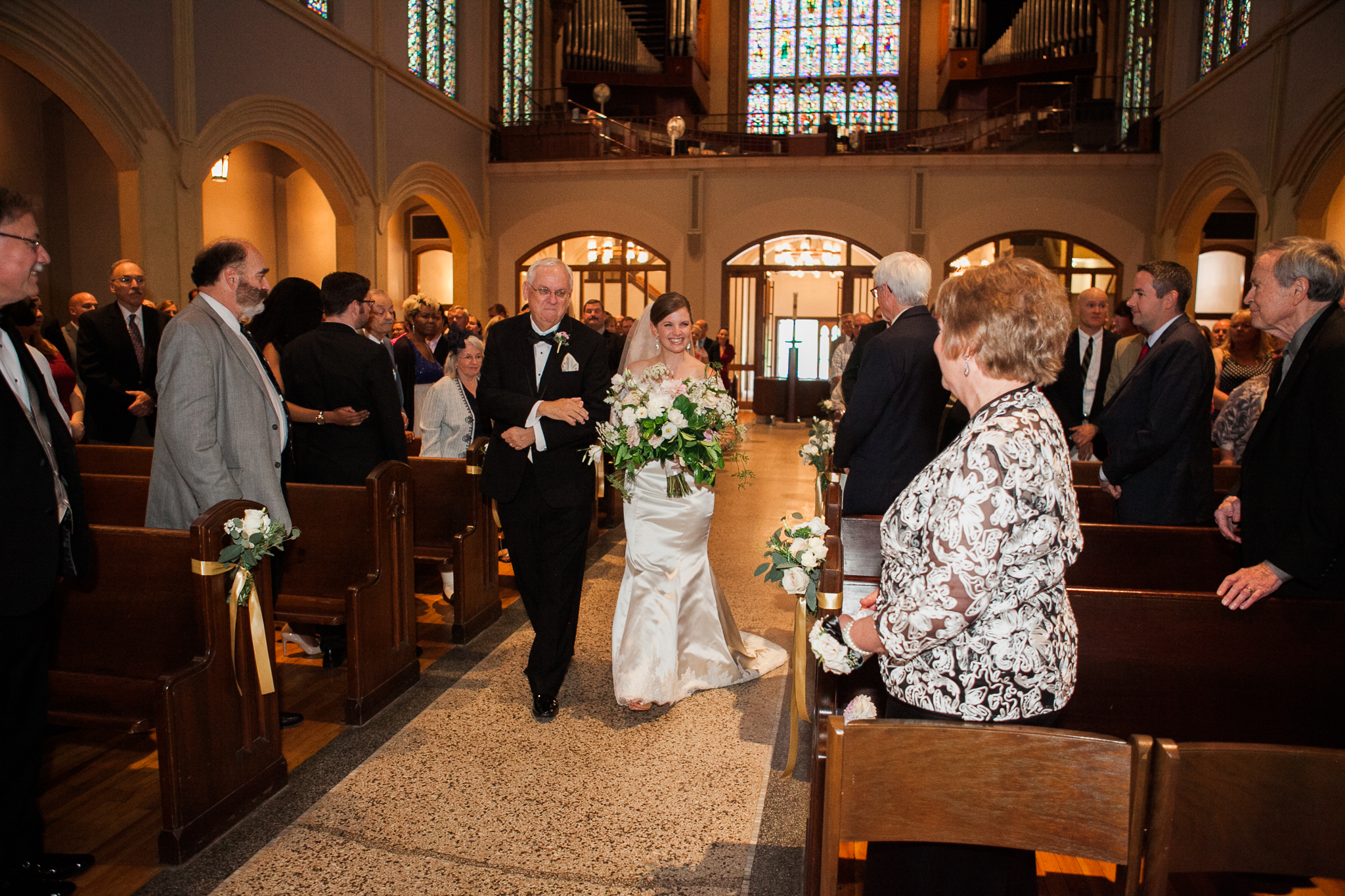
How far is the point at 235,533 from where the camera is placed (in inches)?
106

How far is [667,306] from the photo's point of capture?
3955mm

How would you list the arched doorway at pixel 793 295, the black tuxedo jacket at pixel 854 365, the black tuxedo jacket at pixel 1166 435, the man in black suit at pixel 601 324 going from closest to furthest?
the black tuxedo jacket at pixel 1166 435 → the black tuxedo jacket at pixel 854 365 → the man in black suit at pixel 601 324 → the arched doorway at pixel 793 295

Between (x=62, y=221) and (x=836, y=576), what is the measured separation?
456 inches

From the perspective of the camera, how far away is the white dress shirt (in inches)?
115

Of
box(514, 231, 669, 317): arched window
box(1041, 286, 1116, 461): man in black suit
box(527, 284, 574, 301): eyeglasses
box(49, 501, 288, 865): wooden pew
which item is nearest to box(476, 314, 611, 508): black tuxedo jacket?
box(527, 284, 574, 301): eyeglasses

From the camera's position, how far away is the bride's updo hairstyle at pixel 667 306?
12.9 feet

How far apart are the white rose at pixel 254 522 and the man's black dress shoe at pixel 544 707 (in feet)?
4.44

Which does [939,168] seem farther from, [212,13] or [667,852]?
[667,852]

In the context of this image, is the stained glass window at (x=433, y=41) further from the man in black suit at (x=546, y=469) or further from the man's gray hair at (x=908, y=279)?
the man's gray hair at (x=908, y=279)

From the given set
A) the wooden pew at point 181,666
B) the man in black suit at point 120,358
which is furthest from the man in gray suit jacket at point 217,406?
the man in black suit at point 120,358

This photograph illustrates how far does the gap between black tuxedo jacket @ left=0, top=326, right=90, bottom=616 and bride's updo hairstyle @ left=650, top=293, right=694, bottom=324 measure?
2.34 metres

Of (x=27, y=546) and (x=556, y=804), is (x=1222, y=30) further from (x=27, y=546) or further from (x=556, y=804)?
(x=27, y=546)

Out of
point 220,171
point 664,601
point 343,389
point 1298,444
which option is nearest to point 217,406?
point 343,389

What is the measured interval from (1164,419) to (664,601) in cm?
201
